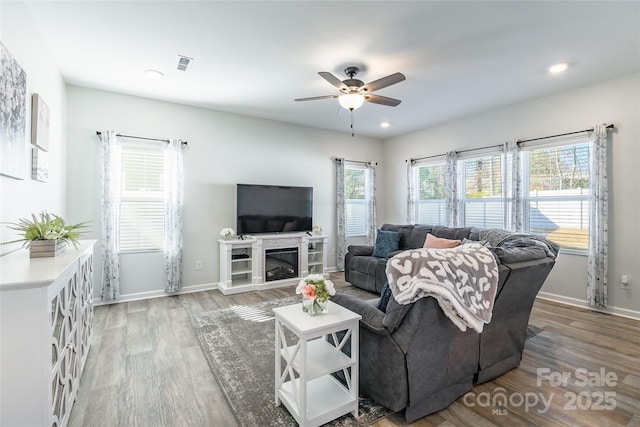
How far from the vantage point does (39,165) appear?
8.71 ft

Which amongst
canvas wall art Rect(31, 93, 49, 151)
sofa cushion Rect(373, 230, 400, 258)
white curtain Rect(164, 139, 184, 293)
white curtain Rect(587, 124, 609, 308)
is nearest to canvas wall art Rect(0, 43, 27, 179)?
canvas wall art Rect(31, 93, 49, 151)

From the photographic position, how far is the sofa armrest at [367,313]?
1809 mm

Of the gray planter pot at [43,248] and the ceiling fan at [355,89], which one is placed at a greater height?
the ceiling fan at [355,89]

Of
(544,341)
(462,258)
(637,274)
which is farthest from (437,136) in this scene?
(462,258)

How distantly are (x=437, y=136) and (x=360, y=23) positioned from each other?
12.1ft

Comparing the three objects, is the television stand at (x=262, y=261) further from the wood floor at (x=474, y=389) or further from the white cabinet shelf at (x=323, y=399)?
the white cabinet shelf at (x=323, y=399)

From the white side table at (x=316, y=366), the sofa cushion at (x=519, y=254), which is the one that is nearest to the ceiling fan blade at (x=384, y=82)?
the sofa cushion at (x=519, y=254)

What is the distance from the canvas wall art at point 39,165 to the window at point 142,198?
1220 mm

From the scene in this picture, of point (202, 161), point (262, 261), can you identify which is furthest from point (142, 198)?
point (262, 261)

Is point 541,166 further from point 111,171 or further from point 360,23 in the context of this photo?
point 111,171

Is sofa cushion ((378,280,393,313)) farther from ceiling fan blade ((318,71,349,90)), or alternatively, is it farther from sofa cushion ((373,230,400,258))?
sofa cushion ((373,230,400,258))

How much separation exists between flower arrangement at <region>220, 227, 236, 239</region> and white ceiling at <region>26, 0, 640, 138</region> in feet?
6.48

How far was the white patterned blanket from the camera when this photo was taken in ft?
5.37

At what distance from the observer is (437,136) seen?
5.62 metres
